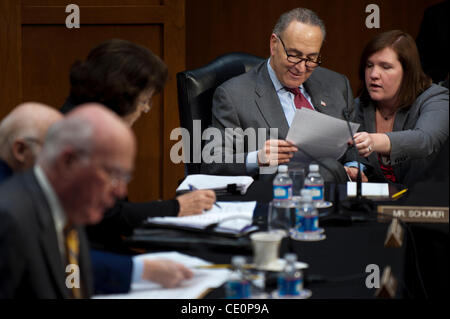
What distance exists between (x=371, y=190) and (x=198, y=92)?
1.08 m

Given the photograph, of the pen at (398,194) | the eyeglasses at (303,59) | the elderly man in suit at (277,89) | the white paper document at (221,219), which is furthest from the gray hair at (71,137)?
the eyeglasses at (303,59)

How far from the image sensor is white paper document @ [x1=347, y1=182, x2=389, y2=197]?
7.72 feet

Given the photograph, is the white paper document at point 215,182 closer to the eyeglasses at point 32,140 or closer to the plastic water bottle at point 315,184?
the plastic water bottle at point 315,184

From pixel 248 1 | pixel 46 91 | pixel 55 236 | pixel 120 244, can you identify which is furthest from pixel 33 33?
pixel 55 236

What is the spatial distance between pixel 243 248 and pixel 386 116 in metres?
1.65

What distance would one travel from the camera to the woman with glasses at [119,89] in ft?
6.42

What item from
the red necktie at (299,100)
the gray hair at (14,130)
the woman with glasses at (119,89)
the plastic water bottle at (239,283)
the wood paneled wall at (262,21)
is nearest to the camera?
the plastic water bottle at (239,283)

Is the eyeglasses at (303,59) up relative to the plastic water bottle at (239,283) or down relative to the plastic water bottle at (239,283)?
up

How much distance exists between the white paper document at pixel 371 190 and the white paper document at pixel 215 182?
1.26ft

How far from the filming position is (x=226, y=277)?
151 cm

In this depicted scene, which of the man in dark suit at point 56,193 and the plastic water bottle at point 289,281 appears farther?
the plastic water bottle at point 289,281

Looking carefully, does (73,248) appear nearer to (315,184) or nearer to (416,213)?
(416,213)
